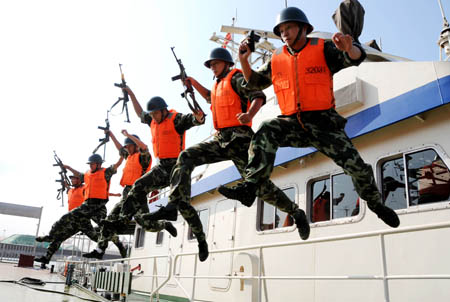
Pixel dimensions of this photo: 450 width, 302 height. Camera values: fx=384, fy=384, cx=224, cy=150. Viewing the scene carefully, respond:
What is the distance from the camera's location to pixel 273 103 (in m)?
6.57

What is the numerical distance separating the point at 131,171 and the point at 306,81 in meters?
4.55

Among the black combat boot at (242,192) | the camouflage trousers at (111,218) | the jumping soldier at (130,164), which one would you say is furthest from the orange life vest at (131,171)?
the black combat boot at (242,192)

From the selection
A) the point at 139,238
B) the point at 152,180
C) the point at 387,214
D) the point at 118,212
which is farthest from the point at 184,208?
the point at 139,238

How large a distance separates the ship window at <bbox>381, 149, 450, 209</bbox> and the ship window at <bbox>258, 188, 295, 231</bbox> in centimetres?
152

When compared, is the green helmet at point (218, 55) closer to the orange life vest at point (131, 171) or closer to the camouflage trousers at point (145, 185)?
the camouflage trousers at point (145, 185)

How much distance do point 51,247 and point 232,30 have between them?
7700 mm

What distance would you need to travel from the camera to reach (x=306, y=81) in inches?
134

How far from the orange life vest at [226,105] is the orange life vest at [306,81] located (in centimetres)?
70

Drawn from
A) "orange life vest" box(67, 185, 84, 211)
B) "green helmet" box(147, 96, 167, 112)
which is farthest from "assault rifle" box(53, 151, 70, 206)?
"green helmet" box(147, 96, 167, 112)

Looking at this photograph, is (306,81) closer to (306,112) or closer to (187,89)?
(306,112)

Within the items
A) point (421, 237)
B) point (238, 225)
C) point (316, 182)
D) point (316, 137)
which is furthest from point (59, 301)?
point (421, 237)

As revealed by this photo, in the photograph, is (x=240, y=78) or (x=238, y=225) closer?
(x=240, y=78)

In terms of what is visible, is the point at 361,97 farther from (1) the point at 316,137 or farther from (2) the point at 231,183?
(2) the point at 231,183

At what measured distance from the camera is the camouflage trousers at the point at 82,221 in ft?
28.3
